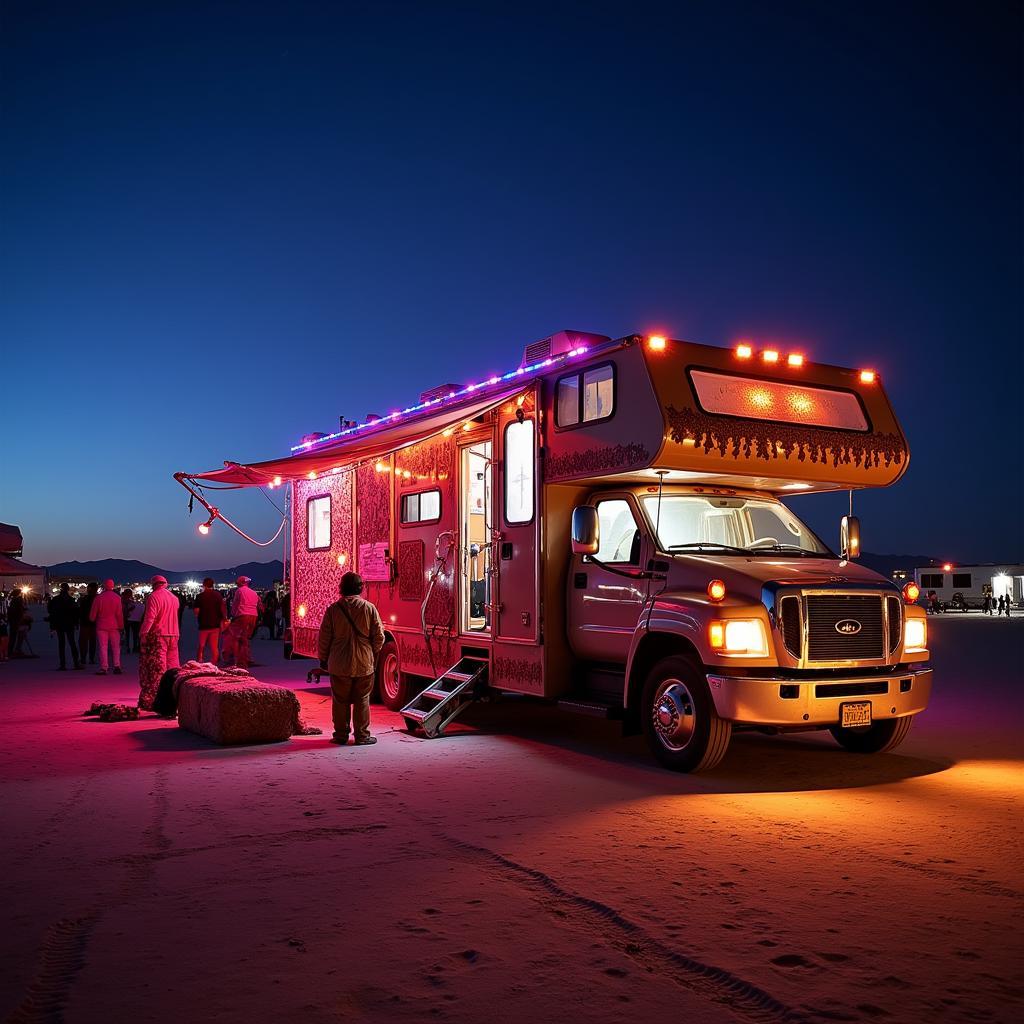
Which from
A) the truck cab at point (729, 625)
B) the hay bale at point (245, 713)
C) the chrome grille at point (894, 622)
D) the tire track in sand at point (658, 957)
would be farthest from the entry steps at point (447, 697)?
the tire track in sand at point (658, 957)

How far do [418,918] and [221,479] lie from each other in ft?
31.9

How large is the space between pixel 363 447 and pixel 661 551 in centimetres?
414

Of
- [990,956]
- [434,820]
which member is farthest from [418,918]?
[990,956]

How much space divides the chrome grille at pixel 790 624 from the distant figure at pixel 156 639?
756cm

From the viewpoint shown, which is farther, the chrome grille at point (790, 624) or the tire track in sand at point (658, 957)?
the chrome grille at point (790, 624)

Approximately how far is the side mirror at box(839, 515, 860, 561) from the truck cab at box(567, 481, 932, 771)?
1.46ft

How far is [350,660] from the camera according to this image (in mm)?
10039

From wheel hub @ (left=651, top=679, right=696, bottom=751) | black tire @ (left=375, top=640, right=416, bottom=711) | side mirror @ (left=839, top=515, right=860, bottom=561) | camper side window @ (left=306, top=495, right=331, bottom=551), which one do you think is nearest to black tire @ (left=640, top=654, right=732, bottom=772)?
wheel hub @ (left=651, top=679, right=696, bottom=751)

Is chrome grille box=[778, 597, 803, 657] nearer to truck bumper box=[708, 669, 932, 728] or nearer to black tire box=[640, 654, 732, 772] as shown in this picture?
truck bumper box=[708, 669, 932, 728]

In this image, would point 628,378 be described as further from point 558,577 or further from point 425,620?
point 425,620

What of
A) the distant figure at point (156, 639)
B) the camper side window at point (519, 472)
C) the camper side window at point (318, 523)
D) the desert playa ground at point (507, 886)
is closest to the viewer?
the desert playa ground at point (507, 886)

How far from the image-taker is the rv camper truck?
8.15 meters

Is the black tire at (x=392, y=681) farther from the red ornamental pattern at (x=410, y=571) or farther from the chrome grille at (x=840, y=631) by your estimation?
the chrome grille at (x=840, y=631)

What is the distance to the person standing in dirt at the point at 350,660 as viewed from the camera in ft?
33.0
